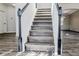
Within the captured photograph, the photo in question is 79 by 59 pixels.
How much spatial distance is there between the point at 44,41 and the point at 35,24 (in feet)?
1.09

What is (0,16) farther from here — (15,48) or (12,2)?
(15,48)

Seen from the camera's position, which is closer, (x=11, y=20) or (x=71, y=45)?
(x=11, y=20)

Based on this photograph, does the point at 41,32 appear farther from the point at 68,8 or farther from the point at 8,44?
the point at 68,8

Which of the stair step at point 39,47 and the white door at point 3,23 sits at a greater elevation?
the white door at point 3,23

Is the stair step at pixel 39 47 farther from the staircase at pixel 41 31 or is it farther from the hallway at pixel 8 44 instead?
the hallway at pixel 8 44

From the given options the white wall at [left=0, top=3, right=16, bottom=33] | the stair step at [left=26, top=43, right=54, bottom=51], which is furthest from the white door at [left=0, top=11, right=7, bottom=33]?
the stair step at [left=26, top=43, right=54, bottom=51]

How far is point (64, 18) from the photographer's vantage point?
1255 mm

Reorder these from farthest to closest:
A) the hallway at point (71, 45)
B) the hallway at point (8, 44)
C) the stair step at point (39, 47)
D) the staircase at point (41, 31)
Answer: the staircase at point (41, 31)
the stair step at point (39, 47)
the hallway at point (71, 45)
the hallway at point (8, 44)

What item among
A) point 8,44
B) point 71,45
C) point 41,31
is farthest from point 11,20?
point 71,45

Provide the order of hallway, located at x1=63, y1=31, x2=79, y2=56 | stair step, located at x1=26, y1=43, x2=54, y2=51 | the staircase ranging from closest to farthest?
hallway, located at x1=63, y1=31, x2=79, y2=56, stair step, located at x1=26, y1=43, x2=54, y2=51, the staircase

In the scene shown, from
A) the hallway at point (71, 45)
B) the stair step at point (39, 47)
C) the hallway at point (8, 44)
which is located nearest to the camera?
the hallway at point (8, 44)

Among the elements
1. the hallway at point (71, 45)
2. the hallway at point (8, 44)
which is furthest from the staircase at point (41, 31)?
the hallway at point (8, 44)

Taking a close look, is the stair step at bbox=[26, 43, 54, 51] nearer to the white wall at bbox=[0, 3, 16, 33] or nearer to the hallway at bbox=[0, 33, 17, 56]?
the hallway at bbox=[0, 33, 17, 56]

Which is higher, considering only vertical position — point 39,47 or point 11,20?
point 11,20
